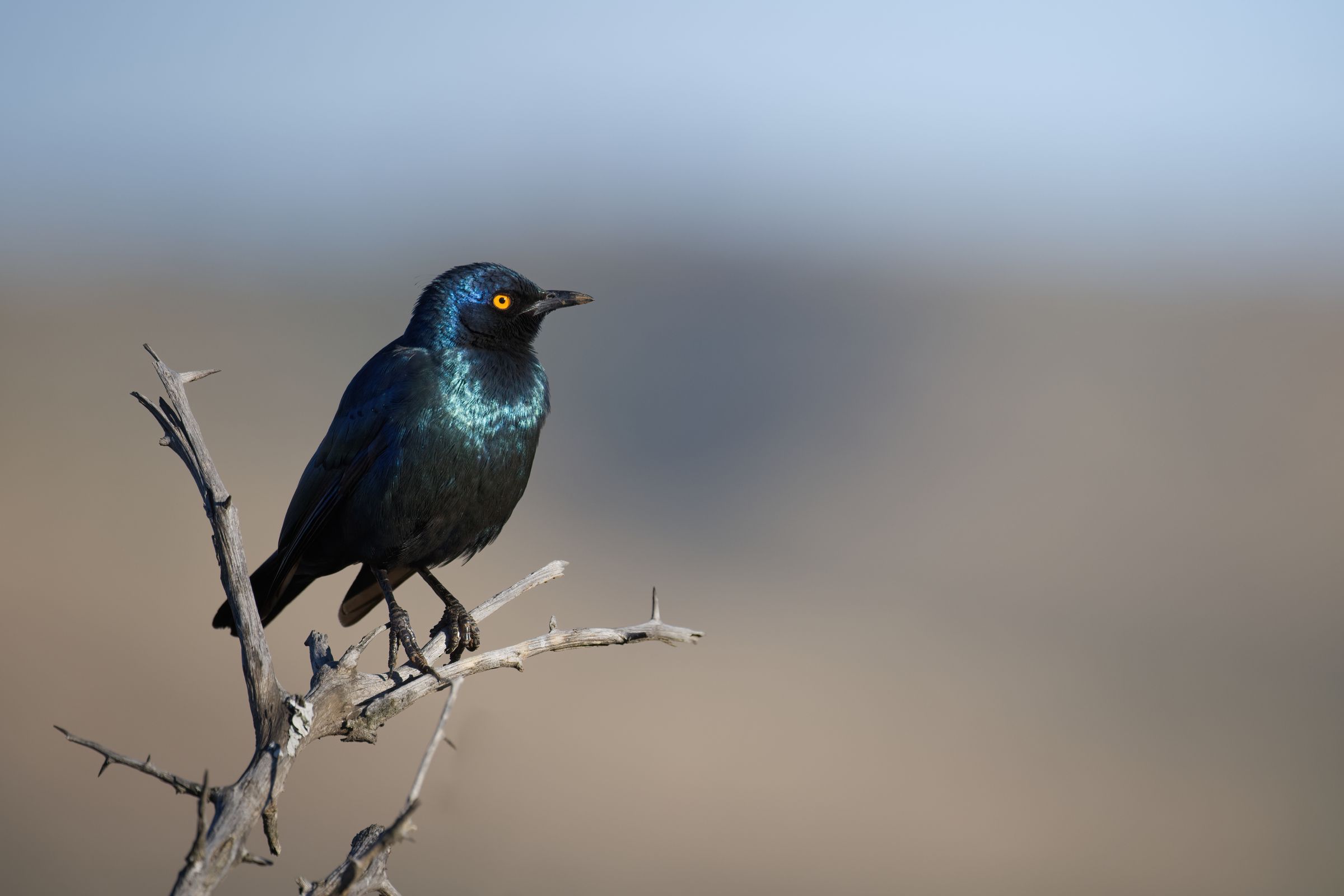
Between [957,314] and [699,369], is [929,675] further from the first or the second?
[957,314]

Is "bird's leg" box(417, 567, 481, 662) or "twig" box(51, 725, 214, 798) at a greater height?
"bird's leg" box(417, 567, 481, 662)

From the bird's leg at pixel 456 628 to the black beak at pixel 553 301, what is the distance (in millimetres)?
1299

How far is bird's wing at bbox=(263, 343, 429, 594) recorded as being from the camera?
505cm

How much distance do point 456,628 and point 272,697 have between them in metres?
1.64

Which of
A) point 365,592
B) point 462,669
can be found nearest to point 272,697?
point 462,669

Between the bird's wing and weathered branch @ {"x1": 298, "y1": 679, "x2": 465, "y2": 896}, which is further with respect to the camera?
the bird's wing

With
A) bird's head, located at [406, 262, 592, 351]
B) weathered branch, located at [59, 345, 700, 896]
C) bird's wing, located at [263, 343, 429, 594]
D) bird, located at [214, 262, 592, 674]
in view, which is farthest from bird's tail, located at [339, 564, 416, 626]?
bird's head, located at [406, 262, 592, 351]

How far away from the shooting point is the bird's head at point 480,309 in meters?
5.38

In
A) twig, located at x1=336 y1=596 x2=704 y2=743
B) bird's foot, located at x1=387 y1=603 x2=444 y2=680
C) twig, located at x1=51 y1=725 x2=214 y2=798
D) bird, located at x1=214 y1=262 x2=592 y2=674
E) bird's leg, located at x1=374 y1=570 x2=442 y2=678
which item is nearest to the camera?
twig, located at x1=51 y1=725 x2=214 y2=798

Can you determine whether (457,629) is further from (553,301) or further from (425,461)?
(553,301)

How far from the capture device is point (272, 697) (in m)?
3.46

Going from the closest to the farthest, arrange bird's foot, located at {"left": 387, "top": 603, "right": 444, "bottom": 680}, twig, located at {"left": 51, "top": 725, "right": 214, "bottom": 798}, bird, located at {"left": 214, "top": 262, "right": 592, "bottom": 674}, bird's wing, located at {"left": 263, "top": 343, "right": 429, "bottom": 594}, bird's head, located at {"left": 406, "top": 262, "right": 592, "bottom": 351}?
twig, located at {"left": 51, "top": 725, "right": 214, "bottom": 798}, bird's foot, located at {"left": 387, "top": 603, "right": 444, "bottom": 680}, bird, located at {"left": 214, "top": 262, "right": 592, "bottom": 674}, bird's wing, located at {"left": 263, "top": 343, "right": 429, "bottom": 594}, bird's head, located at {"left": 406, "top": 262, "right": 592, "bottom": 351}

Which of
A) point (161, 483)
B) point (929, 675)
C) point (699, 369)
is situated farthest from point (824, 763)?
point (699, 369)

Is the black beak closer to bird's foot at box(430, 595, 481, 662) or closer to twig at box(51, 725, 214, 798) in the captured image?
bird's foot at box(430, 595, 481, 662)
